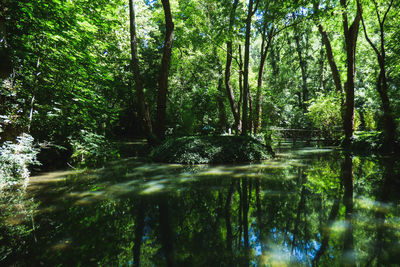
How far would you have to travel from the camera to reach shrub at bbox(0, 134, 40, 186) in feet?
13.1

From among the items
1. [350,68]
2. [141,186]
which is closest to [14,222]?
[141,186]

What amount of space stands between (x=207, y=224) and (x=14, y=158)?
393cm

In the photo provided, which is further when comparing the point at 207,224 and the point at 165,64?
the point at 165,64

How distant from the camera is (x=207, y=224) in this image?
9.85 feet

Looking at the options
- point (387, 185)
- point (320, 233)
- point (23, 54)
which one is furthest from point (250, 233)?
point (23, 54)

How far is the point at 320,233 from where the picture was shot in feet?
8.63

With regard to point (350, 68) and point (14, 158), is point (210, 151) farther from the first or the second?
point (350, 68)

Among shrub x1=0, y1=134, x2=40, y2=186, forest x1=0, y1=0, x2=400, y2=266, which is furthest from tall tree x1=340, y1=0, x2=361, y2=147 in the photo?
shrub x1=0, y1=134, x2=40, y2=186

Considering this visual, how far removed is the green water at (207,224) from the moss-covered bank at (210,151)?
Result: 3629mm

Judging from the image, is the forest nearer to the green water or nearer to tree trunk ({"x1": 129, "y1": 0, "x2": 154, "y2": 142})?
the green water

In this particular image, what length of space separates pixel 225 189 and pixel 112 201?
234 centimetres

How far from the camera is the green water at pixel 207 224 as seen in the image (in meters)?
2.21

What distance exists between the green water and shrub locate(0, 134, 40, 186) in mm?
450

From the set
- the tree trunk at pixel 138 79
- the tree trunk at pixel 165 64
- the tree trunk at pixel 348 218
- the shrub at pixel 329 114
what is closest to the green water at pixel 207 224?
the tree trunk at pixel 348 218
